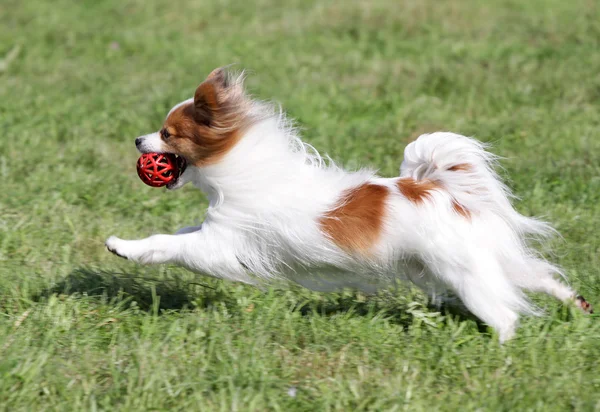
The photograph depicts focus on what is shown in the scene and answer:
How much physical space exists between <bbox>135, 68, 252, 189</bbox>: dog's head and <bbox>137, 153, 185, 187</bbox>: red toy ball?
0.04m

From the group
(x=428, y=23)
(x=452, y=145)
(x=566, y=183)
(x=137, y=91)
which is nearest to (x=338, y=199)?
(x=452, y=145)

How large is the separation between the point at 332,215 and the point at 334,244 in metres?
0.14

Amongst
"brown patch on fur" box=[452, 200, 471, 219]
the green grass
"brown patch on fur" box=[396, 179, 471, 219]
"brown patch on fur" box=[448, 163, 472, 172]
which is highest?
"brown patch on fur" box=[448, 163, 472, 172]

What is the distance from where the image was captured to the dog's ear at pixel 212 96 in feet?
13.8

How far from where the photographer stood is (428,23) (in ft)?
34.2

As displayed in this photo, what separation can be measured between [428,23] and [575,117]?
10.3 ft

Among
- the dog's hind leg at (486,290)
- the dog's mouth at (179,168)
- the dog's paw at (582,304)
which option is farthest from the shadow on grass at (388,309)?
the dog's mouth at (179,168)

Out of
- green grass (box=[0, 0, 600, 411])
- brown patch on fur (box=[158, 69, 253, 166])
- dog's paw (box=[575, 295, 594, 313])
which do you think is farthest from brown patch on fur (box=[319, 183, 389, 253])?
dog's paw (box=[575, 295, 594, 313])

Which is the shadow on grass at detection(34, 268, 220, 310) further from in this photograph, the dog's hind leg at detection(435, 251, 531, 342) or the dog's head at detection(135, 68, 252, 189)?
the dog's hind leg at detection(435, 251, 531, 342)

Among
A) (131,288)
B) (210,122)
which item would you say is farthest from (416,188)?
(131,288)

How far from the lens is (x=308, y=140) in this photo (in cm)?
738

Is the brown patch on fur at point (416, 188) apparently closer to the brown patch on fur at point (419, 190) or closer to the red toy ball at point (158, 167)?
the brown patch on fur at point (419, 190)

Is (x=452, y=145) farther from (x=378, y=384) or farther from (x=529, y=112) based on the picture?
(x=529, y=112)

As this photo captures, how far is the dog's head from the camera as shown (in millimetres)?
4242
